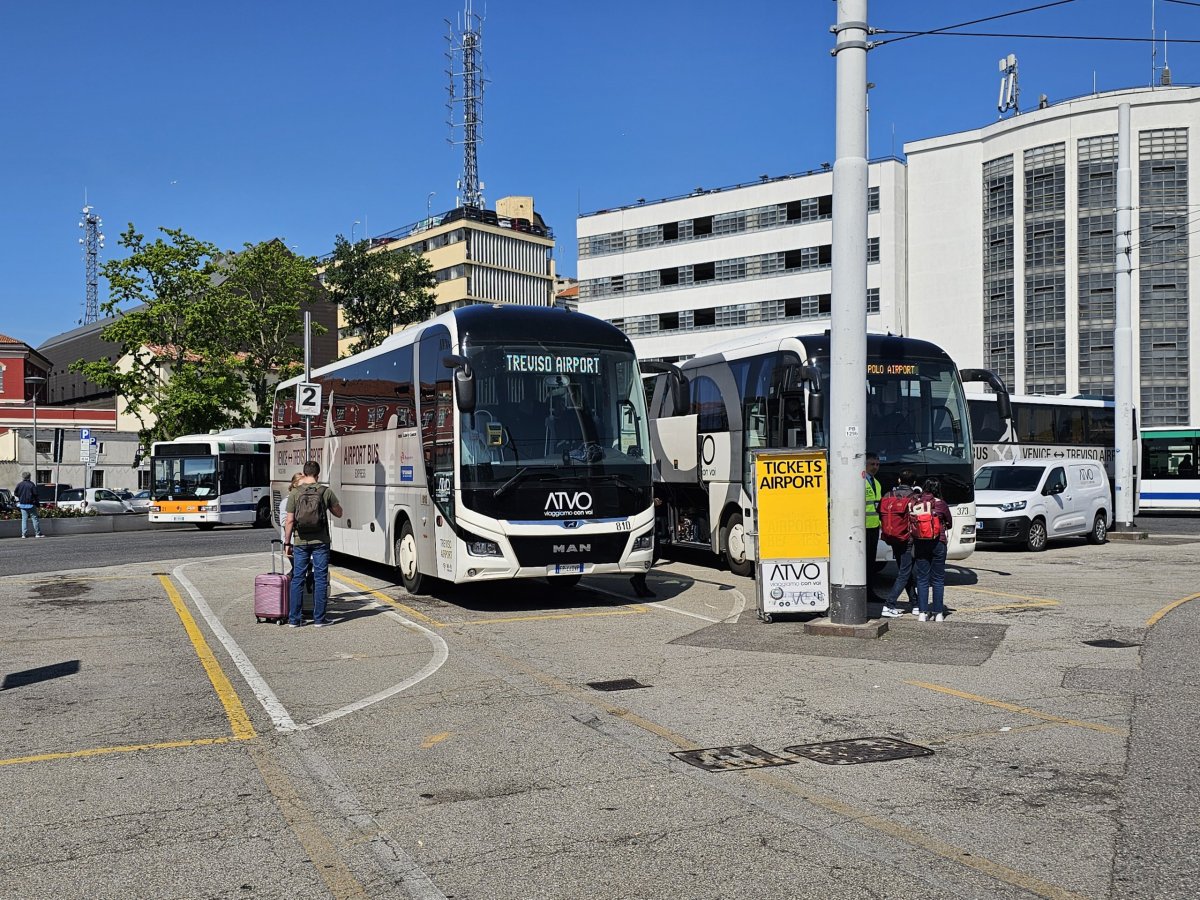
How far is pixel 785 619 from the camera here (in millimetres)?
12711

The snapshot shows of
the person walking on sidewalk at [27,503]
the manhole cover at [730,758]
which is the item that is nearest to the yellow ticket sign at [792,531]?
the manhole cover at [730,758]

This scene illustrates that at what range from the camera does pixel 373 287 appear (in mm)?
59438

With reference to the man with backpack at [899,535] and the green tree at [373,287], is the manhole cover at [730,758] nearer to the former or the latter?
the man with backpack at [899,535]

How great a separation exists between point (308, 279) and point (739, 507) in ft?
123

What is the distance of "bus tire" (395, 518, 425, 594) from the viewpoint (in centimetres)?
1499

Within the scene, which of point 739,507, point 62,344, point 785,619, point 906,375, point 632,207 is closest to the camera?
point 785,619

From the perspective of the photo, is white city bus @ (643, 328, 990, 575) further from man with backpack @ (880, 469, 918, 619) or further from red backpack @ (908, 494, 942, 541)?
red backpack @ (908, 494, 942, 541)

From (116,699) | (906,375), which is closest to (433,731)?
(116,699)

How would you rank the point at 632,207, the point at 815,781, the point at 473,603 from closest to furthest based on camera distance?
the point at 815,781
the point at 473,603
the point at 632,207

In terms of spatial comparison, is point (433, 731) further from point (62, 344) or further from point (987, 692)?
point (62, 344)

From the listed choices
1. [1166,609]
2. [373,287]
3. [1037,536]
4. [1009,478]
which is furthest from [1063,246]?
[1166,609]

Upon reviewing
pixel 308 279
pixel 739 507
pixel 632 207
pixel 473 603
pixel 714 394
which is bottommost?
pixel 473 603

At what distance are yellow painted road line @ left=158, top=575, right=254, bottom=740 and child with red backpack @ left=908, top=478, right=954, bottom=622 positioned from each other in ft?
23.8

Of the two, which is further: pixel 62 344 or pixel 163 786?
pixel 62 344
